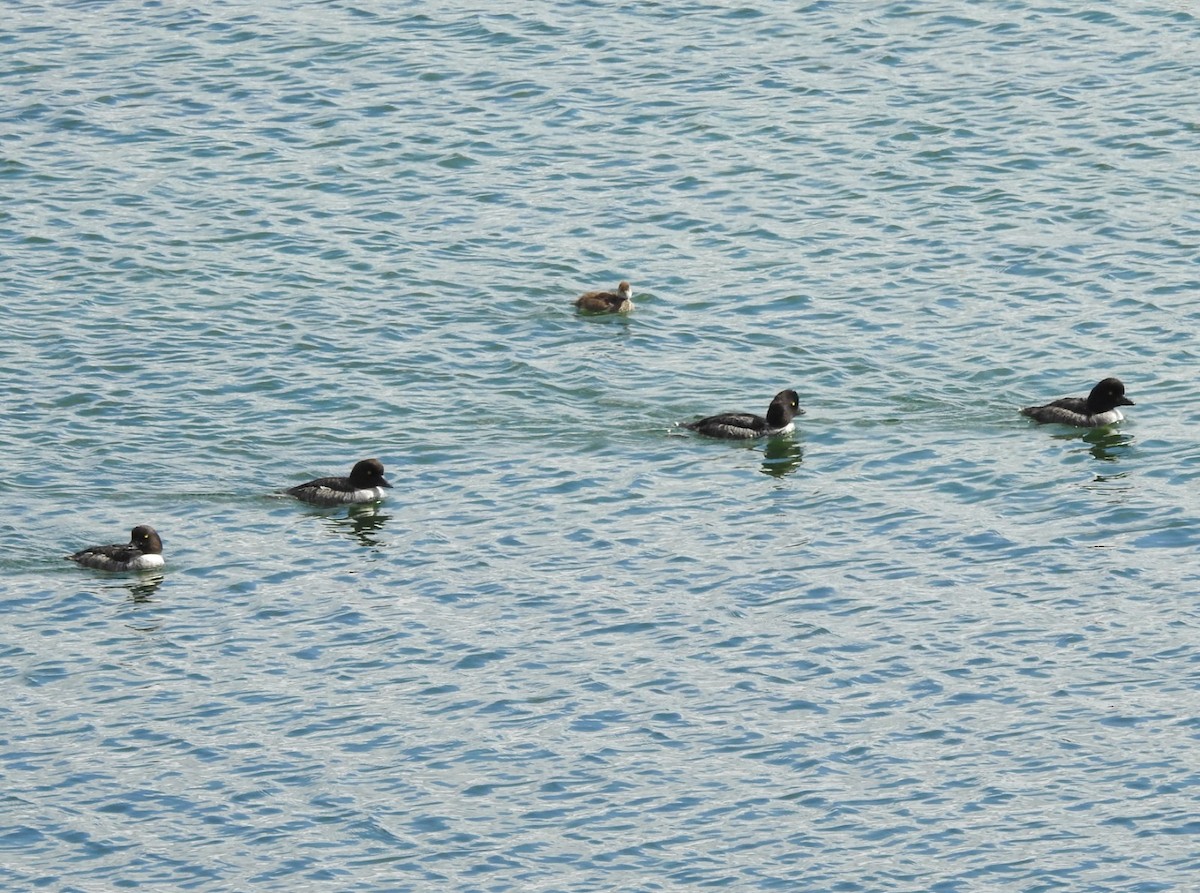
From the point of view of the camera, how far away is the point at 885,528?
29875mm

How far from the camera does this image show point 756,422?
33031 millimetres

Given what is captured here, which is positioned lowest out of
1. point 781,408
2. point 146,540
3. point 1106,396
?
point 146,540

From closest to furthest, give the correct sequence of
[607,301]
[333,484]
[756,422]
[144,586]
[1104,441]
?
[144,586] → [333,484] → [1104,441] → [756,422] → [607,301]

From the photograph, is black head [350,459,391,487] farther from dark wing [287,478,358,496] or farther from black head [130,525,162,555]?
black head [130,525,162,555]

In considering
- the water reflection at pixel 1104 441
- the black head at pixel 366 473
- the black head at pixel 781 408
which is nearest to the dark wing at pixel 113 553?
the black head at pixel 366 473

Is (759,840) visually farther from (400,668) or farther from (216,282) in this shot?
(216,282)

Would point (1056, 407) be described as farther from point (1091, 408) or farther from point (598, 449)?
point (598, 449)

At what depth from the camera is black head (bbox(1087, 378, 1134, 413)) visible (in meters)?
32.6

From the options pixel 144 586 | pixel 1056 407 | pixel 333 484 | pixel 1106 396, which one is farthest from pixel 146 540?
pixel 1106 396

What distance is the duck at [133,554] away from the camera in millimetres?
28875

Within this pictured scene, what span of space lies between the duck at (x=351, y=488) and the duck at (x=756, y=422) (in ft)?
17.0

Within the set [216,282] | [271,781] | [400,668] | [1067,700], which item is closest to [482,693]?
[400,668]

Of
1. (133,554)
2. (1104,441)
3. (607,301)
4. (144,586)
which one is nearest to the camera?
(144,586)

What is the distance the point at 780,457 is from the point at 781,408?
2.62 ft
